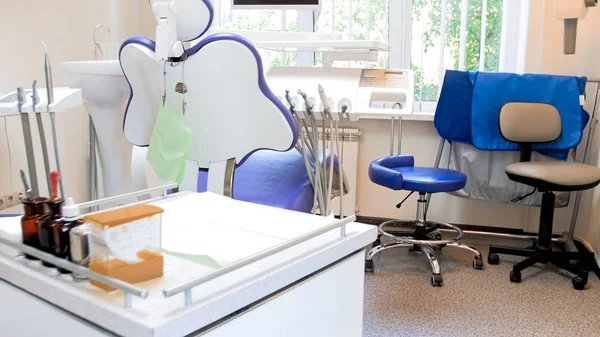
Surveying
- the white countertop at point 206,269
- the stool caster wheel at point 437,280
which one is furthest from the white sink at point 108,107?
the stool caster wheel at point 437,280

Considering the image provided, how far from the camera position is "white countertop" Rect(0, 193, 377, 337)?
707mm

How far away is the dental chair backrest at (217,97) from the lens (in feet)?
4.23

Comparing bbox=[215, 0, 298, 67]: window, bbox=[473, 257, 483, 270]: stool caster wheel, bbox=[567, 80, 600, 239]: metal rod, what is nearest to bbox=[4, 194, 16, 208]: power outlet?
bbox=[215, 0, 298, 67]: window

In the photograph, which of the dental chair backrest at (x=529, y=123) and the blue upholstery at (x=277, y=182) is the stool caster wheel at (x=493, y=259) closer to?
the dental chair backrest at (x=529, y=123)

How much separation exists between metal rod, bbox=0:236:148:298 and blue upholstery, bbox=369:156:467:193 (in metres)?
2.07

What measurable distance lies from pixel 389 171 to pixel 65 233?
2103mm

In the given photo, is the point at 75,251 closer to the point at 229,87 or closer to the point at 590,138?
the point at 229,87

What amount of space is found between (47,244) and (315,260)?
0.43 metres

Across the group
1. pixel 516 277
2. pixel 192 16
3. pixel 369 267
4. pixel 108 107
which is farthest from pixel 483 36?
pixel 192 16

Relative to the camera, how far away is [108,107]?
1.79 metres

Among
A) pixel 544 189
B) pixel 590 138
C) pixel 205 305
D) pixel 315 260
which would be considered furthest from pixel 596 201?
pixel 205 305

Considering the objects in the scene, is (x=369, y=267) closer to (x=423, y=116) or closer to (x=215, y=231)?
(x=423, y=116)

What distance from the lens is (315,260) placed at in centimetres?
92

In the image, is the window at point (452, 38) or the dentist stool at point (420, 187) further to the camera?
the window at point (452, 38)
